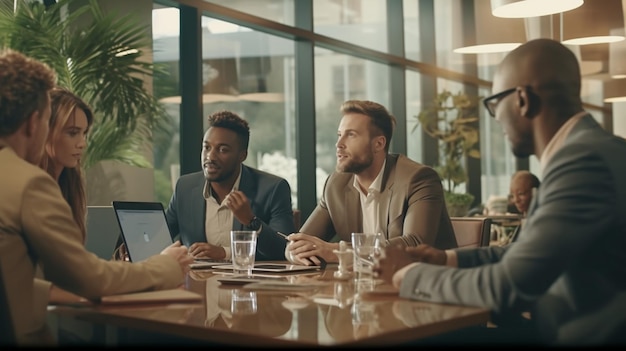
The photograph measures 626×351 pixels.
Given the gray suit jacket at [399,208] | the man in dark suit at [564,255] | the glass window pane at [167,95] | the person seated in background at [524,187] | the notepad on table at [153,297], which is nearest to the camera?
the man in dark suit at [564,255]

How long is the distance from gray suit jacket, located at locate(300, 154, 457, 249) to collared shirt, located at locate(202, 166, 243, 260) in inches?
14.2

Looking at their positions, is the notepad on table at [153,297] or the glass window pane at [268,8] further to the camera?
the glass window pane at [268,8]

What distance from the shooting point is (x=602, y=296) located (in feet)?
6.06

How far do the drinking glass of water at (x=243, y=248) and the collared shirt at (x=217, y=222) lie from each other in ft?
3.51

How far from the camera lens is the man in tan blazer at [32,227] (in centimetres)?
191

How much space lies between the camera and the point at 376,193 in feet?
12.1

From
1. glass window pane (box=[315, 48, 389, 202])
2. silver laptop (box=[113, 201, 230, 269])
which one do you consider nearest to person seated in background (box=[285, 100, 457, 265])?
silver laptop (box=[113, 201, 230, 269])

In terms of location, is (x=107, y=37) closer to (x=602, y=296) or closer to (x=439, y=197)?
(x=439, y=197)

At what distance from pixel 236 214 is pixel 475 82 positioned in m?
7.86

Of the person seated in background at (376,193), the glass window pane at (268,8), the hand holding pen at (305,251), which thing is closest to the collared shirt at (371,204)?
the person seated in background at (376,193)

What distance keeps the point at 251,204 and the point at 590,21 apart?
3500 millimetres

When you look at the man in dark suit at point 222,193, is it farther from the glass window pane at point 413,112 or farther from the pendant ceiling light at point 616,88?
the glass window pane at point 413,112

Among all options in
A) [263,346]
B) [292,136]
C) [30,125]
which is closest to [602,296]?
[263,346]

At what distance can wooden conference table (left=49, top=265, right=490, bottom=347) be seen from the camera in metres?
1.64
